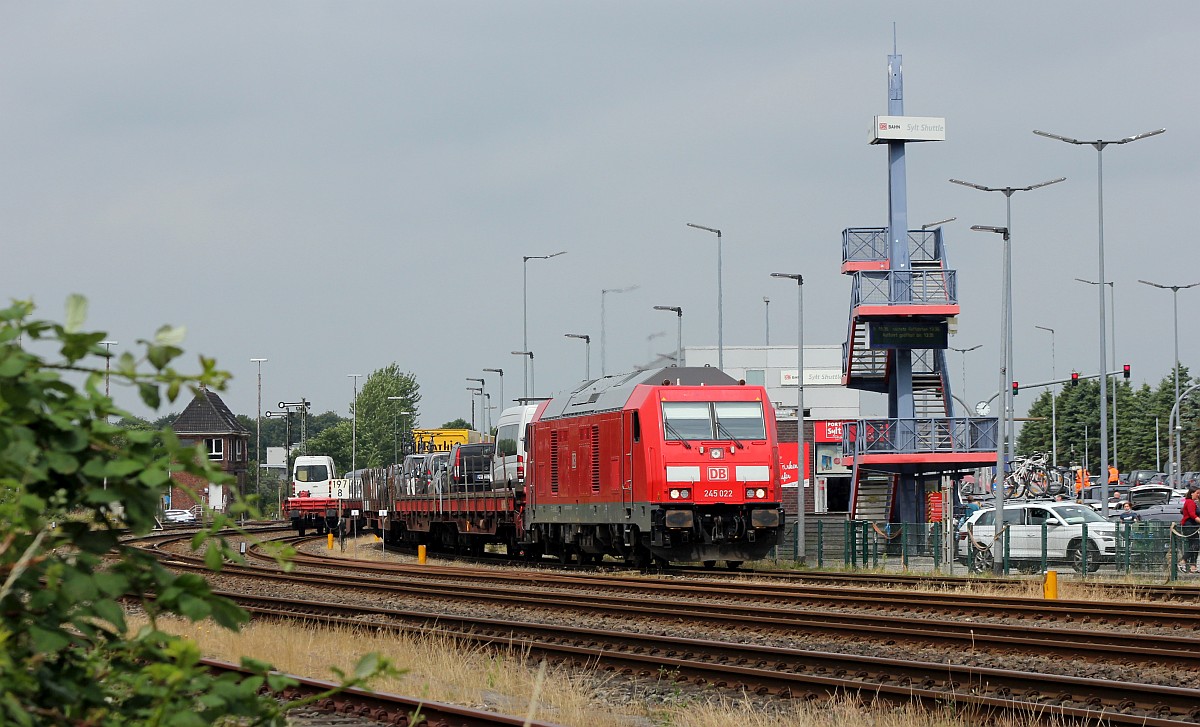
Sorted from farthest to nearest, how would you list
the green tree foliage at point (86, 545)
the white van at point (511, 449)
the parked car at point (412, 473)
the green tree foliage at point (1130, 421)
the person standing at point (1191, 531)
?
1. the green tree foliage at point (1130, 421)
2. the parked car at point (412, 473)
3. the white van at point (511, 449)
4. the person standing at point (1191, 531)
5. the green tree foliage at point (86, 545)

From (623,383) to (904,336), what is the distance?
16462 mm

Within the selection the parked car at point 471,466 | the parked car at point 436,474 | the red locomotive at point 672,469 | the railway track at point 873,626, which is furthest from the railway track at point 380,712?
the parked car at point 436,474

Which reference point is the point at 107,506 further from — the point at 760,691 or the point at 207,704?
the point at 760,691

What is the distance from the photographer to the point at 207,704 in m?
4.04

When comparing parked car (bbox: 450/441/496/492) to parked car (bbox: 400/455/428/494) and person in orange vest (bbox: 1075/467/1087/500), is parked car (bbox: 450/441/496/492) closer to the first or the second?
parked car (bbox: 400/455/428/494)

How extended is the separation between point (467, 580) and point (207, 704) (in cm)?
2413

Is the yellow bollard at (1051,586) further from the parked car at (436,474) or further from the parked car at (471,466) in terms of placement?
the parked car at (436,474)

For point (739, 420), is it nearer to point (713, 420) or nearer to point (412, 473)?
point (713, 420)

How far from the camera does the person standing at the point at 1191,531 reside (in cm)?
2730

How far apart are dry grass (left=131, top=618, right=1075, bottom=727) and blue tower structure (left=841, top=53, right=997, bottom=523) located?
A: 93.6 ft

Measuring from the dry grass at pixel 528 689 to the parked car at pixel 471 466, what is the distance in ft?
77.9

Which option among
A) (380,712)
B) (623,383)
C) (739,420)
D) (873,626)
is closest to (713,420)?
(739,420)

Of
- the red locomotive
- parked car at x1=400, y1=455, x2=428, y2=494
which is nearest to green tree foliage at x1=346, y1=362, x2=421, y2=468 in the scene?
parked car at x1=400, y1=455, x2=428, y2=494

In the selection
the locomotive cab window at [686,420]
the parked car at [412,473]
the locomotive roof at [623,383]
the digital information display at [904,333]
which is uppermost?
the digital information display at [904,333]
